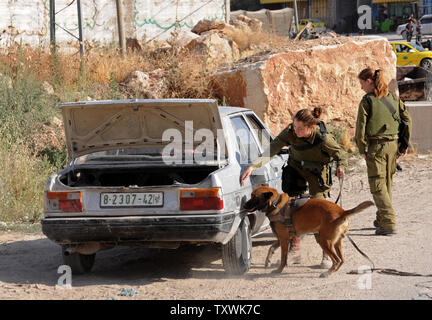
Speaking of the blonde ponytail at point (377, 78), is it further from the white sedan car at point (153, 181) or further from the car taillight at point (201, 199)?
the car taillight at point (201, 199)

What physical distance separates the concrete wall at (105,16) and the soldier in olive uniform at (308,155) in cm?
1765

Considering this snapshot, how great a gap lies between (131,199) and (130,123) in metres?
0.89

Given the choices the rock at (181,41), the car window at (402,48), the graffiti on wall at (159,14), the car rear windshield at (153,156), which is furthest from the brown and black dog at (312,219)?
the car window at (402,48)

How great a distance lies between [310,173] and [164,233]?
1.72 m

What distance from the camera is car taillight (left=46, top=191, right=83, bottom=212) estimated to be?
241 inches

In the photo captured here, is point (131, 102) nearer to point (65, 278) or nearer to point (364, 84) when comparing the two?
point (65, 278)

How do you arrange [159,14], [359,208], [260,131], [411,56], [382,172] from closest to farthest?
[359,208]
[260,131]
[382,172]
[159,14]
[411,56]

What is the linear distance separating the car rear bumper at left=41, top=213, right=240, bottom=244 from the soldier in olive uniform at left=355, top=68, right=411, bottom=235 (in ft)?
8.01

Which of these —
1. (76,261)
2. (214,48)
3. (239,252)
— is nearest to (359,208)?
(239,252)

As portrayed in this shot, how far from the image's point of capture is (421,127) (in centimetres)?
1443

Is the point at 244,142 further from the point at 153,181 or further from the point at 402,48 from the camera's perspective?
the point at 402,48

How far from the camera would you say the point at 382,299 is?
17.5 ft

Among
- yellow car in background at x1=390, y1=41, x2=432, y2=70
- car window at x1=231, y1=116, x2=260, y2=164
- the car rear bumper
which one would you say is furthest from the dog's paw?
yellow car in background at x1=390, y1=41, x2=432, y2=70

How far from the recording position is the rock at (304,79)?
13836mm
